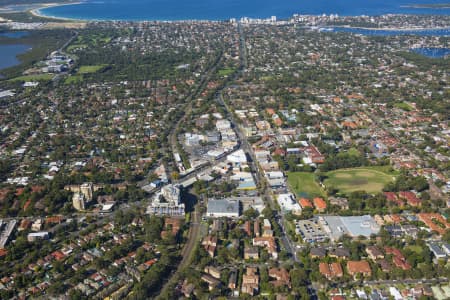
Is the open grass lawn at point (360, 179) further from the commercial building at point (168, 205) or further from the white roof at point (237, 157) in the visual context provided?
the commercial building at point (168, 205)

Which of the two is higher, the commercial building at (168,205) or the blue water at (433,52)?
the blue water at (433,52)

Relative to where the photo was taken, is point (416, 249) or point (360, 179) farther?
point (360, 179)

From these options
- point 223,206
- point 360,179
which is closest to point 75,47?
point 223,206

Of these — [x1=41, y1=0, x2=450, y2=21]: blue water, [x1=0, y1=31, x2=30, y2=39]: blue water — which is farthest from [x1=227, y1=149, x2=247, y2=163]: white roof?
[x1=41, y1=0, x2=450, y2=21]: blue water

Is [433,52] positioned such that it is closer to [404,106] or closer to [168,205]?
[404,106]

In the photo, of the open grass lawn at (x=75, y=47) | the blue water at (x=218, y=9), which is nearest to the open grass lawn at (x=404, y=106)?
the open grass lawn at (x=75, y=47)

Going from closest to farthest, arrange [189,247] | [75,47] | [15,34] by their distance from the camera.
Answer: [189,247]
[75,47]
[15,34]

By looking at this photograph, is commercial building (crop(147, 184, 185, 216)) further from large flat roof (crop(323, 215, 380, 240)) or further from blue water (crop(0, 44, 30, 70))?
blue water (crop(0, 44, 30, 70))
